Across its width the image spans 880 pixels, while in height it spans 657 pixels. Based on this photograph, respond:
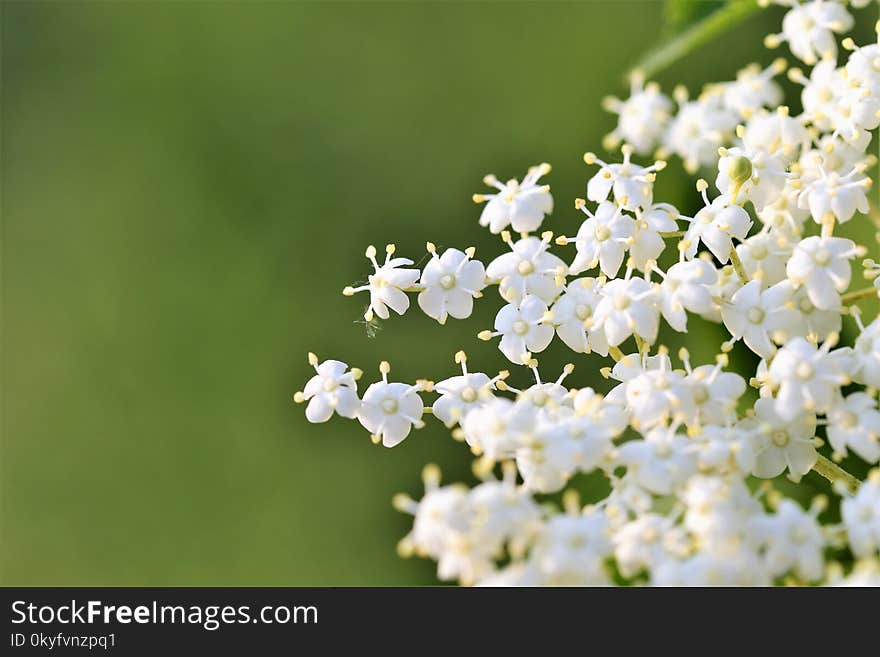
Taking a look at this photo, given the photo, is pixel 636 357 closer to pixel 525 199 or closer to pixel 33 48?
pixel 525 199

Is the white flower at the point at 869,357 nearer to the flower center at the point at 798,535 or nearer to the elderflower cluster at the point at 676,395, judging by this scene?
the elderflower cluster at the point at 676,395

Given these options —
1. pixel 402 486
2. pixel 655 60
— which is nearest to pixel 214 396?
pixel 402 486

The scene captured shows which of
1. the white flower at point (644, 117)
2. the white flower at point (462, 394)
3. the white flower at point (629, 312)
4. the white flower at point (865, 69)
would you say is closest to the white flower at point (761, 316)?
the white flower at point (629, 312)

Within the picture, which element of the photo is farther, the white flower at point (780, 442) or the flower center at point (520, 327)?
the flower center at point (520, 327)

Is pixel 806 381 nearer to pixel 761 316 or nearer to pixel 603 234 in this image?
pixel 761 316

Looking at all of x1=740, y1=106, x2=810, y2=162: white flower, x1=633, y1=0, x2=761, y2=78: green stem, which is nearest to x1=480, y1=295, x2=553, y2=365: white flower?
x1=740, y1=106, x2=810, y2=162: white flower

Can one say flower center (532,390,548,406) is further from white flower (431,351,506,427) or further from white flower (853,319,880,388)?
white flower (853,319,880,388)
